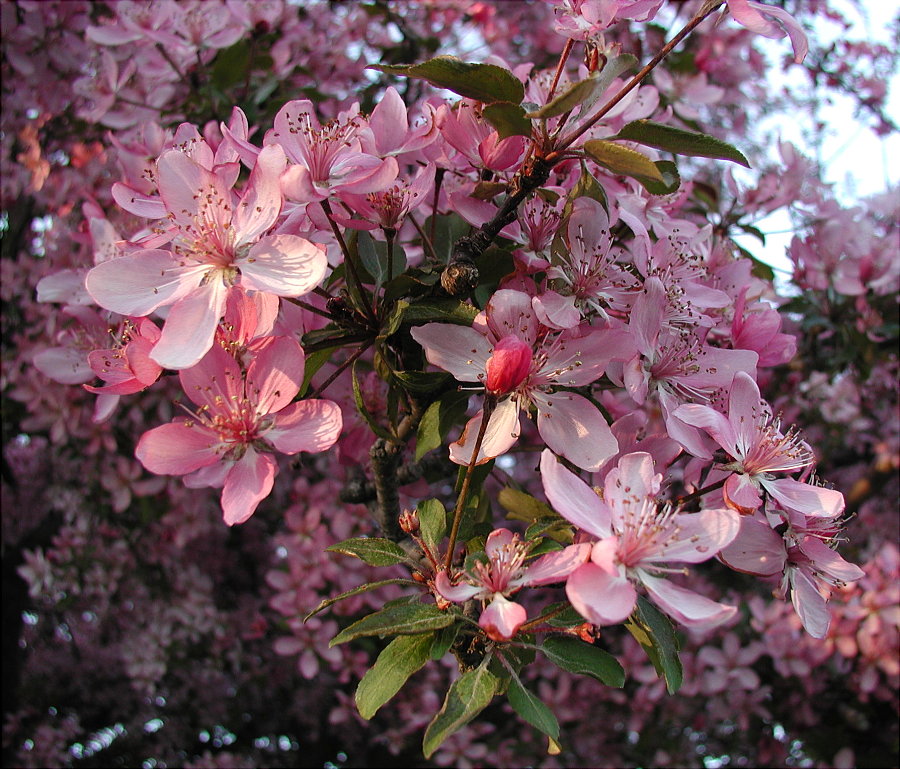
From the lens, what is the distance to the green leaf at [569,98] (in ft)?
2.48

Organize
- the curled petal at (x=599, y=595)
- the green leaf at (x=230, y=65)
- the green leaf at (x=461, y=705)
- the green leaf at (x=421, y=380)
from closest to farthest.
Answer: the curled petal at (x=599, y=595) → the green leaf at (x=461, y=705) → the green leaf at (x=421, y=380) → the green leaf at (x=230, y=65)

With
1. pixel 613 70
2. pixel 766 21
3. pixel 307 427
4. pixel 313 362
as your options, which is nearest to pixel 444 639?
pixel 307 427

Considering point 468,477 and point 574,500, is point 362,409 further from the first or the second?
point 574,500

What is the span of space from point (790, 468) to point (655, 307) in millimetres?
238

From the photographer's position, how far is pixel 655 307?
922 millimetres

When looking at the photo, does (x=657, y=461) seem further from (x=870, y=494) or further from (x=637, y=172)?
(x=870, y=494)

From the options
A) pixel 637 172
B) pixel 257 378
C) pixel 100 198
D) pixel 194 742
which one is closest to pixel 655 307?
pixel 637 172

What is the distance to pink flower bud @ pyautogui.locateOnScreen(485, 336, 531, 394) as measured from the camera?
80 centimetres

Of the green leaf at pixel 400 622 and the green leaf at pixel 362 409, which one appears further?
the green leaf at pixel 362 409

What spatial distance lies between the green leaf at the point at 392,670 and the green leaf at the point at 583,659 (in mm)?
137

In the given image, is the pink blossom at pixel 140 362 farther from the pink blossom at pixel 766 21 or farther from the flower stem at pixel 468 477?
the pink blossom at pixel 766 21

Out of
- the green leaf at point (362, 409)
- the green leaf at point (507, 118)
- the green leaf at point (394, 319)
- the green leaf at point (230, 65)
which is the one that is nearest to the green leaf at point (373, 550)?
the green leaf at point (362, 409)

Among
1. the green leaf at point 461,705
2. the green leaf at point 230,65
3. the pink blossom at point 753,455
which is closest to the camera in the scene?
the green leaf at point 461,705

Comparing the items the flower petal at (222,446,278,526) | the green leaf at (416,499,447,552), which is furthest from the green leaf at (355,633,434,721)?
the flower petal at (222,446,278,526)
